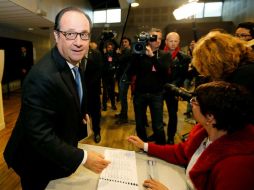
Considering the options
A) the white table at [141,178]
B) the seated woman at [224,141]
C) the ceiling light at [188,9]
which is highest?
the ceiling light at [188,9]

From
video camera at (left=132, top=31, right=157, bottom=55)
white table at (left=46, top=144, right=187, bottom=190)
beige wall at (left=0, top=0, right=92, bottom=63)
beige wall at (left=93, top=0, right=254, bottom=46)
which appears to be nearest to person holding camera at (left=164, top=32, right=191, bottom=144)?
video camera at (left=132, top=31, right=157, bottom=55)

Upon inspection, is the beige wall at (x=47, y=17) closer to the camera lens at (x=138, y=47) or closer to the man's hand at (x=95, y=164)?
the camera lens at (x=138, y=47)

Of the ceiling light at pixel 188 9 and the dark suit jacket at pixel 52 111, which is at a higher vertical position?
the ceiling light at pixel 188 9

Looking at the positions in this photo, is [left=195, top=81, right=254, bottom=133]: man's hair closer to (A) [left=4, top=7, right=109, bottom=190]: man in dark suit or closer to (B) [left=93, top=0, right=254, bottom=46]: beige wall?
(A) [left=4, top=7, right=109, bottom=190]: man in dark suit

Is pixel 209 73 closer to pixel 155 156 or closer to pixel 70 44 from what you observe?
pixel 155 156

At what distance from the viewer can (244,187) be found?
2.21 feet

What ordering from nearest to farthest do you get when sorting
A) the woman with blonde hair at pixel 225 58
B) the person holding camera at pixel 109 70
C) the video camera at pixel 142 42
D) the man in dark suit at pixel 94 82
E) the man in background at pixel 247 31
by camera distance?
the woman with blonde hair at pixel 225 58 < the man in background at pixel 247 31 < the video camera at pixel 142 42 < the man in dark suit at pixel 94 82 < the person holding camera at pixel 109 70

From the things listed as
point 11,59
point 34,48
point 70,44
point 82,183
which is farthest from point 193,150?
point 34,48

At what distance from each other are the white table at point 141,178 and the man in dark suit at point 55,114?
0.05m

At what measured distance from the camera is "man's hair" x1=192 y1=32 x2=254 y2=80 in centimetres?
107

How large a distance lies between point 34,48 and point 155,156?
7543 millimetres

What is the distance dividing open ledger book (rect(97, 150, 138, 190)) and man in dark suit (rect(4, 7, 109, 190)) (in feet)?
0.20

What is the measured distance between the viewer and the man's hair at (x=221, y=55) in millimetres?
1067

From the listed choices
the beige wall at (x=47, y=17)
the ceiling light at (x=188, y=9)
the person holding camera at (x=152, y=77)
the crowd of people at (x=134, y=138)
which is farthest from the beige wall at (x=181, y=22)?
the crowd of people at (x=134, y=138)
